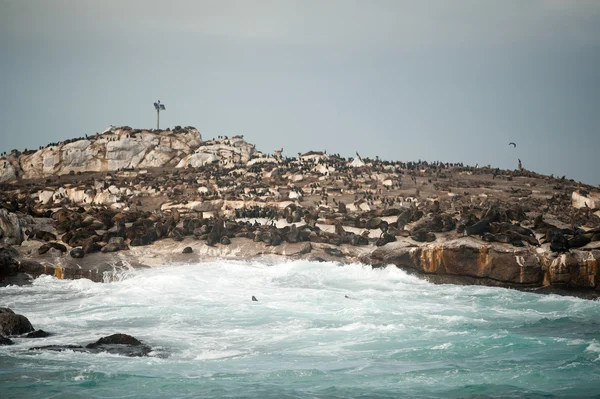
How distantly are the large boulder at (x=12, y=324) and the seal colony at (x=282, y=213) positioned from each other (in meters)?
9.58

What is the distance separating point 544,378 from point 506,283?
11.6 metres

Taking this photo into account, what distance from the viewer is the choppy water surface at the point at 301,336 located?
11680 mm

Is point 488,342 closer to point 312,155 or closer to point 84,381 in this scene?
point 84,381

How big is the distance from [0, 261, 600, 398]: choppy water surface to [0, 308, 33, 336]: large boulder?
0.77 meters

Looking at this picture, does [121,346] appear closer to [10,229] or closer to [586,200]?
[10,229]

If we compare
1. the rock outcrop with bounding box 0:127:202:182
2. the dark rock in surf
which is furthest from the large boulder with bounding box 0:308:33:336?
the rock outcrop with bounding box 0:127:202:182

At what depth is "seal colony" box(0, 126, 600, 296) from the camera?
24.1m

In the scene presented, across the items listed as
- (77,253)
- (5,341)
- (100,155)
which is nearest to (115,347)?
(5,341)

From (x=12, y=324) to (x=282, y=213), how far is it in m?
21.1

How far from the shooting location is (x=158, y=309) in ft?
65.2

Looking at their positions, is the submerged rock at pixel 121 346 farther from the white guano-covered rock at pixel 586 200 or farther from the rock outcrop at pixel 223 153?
the rock outcrop at pixel 223 153

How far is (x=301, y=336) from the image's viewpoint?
53.3ft

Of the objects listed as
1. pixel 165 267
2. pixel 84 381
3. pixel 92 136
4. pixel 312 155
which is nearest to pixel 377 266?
pixel 165 267

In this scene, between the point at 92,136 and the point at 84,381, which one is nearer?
the point at 84,381
